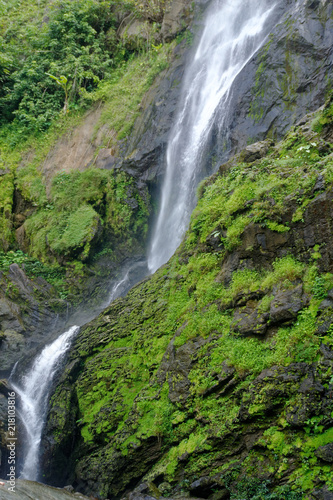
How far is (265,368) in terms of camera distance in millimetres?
6047

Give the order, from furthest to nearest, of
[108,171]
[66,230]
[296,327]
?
[108,171] < [66,230] < [296,327]

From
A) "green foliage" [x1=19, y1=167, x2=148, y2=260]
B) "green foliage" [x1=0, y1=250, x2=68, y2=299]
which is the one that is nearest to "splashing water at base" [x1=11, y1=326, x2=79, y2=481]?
"green foliage" [x1=0, y1=250, x2=68, y2=299]

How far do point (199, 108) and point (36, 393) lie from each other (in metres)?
12.0

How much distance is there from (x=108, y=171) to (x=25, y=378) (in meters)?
9.50

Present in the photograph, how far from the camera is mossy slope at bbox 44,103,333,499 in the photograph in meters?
5.52

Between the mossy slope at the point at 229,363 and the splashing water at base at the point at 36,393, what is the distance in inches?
21.8

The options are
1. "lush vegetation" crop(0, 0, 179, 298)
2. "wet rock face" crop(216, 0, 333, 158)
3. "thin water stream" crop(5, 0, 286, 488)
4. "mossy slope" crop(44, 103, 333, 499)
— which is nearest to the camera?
"mossy slope" crop(44, 103, 333, 499)

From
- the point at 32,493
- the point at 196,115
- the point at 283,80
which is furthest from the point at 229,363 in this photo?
the point at 196,115

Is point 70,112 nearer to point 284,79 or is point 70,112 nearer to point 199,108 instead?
point 199,108

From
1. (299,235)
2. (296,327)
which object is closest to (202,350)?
(296,327)

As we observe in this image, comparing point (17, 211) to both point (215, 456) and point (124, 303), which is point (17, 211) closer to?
point (124, 303)

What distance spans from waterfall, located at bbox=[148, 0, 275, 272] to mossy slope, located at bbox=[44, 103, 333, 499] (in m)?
4.33

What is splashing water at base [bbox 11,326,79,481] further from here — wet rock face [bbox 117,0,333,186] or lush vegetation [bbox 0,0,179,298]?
wet rock face [bbox 117,0,333,186]

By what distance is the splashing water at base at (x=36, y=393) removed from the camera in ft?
31.6
